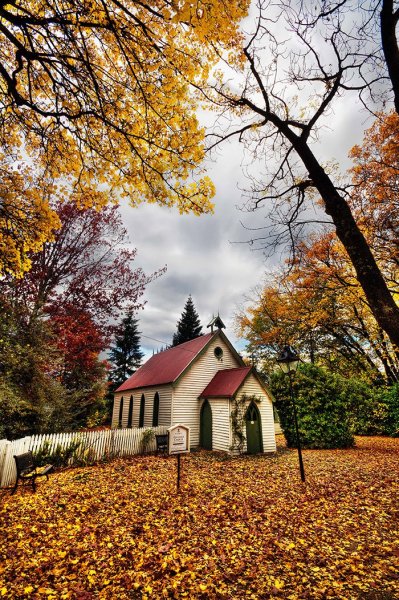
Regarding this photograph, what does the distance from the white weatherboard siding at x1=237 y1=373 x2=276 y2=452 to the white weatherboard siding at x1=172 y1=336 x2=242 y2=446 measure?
3.30 m

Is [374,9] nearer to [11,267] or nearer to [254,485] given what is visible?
[11,267]

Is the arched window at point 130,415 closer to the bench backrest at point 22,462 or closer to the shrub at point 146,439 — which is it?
the shrub at point 146,439

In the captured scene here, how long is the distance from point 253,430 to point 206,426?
2887mm

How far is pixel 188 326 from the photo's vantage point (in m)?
43.5

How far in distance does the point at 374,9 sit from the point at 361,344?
74.8ft

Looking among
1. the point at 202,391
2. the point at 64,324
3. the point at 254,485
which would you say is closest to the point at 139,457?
the point at 202,391

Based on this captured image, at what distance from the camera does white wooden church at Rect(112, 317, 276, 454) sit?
1419 centimetres

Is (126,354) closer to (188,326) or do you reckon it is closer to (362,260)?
(188,326)

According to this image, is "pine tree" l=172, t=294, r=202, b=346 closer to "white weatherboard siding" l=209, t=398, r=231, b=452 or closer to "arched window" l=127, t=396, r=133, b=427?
"arched window" l=127, t=396, r=133, b=427

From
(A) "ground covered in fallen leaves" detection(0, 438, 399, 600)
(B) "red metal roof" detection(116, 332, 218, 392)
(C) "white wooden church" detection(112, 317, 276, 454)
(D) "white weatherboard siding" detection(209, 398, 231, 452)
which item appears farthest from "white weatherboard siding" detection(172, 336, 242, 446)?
Answer: (A) "ground covered in fallen leaves" detection(0, 438, 399, 600)

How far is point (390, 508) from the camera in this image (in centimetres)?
645

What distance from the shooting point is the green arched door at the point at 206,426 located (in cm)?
1514

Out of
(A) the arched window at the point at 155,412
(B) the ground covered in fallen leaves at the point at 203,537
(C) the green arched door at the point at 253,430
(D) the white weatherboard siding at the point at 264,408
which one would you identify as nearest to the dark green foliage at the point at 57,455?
(B) the ground covered in fallen leaves at the point at 203,537

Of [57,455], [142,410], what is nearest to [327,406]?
[142,410]
